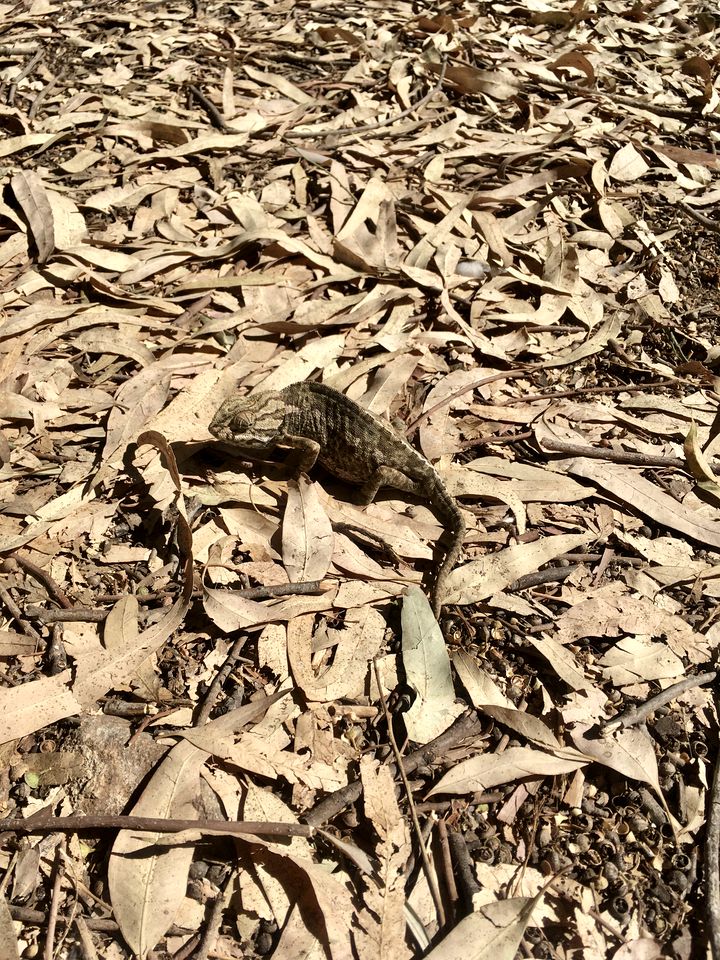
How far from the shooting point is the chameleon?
4.11 metres

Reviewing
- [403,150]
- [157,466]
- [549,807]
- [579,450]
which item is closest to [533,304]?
[579,450]

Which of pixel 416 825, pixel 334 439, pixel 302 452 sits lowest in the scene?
pixel 416 825

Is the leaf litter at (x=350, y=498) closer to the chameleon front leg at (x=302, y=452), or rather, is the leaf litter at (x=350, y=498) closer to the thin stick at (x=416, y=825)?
the thin stick at (x=416, y=825)

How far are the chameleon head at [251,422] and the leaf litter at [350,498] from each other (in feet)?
0.72

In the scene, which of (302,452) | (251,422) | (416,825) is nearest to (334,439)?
(302,452)

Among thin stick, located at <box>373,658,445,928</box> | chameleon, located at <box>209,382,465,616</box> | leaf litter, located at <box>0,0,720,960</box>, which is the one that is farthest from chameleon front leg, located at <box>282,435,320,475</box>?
thin stick, located at <box>373,658,445,928</box>

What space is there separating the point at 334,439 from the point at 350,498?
38 centimetres

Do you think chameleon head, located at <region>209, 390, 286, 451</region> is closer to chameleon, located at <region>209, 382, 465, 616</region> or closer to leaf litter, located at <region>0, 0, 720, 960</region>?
chameleon, located at <region>209, 382, 465, 616</region>

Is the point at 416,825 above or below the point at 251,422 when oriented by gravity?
below

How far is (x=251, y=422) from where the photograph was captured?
4.29m

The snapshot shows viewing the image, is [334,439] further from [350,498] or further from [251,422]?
[251,422]

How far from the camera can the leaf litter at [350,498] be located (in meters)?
2.91

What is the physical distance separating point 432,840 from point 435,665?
0.76 m

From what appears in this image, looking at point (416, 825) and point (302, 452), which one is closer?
point (416, 825)
